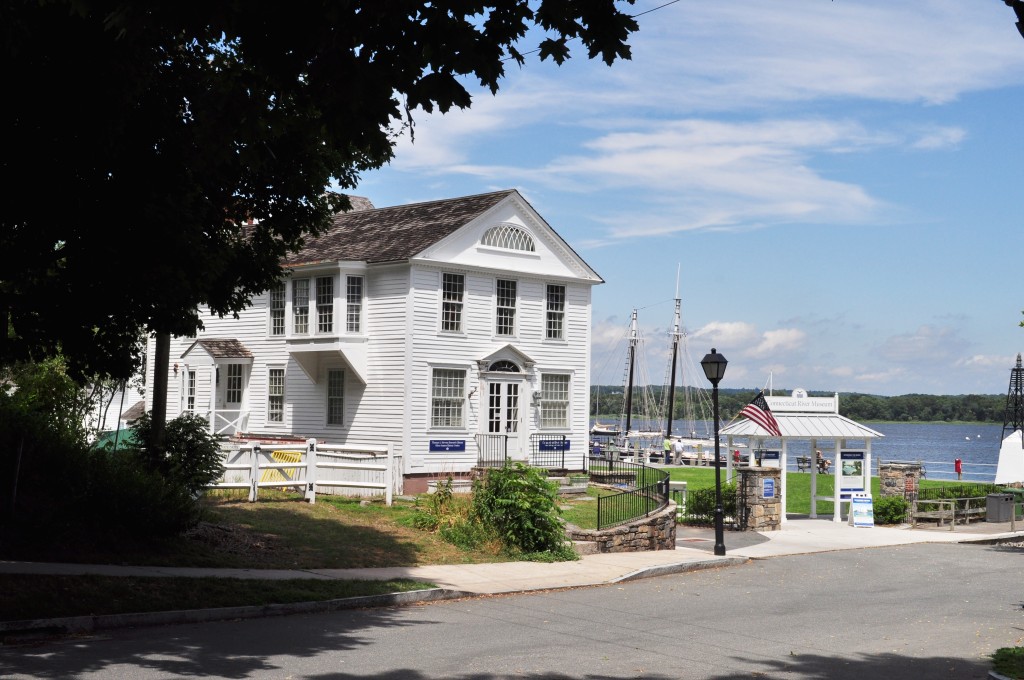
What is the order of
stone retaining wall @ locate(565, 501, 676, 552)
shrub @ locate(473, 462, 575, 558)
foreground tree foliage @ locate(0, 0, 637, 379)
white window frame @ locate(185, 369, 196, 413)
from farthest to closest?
white window frame @ locate(185, 369, 196, 413), stone retaining wall @ locate(565, 501, 676, 552), shrub @ locate(473, 462, 575, 558), foreground tree foliage @ locate(0, 0, 637, 379)

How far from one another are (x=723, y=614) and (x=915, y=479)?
21.2 meters

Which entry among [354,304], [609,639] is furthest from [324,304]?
[609,639]

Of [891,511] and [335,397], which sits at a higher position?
[335,397]

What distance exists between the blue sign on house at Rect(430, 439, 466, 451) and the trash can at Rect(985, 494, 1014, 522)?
1545 cm

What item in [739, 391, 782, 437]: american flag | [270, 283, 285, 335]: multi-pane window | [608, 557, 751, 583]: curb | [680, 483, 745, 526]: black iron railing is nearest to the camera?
[608, 557, 751, 583]: curb

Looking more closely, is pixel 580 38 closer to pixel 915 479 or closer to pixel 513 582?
pixel 513 582

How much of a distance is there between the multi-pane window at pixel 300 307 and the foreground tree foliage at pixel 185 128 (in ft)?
55.8

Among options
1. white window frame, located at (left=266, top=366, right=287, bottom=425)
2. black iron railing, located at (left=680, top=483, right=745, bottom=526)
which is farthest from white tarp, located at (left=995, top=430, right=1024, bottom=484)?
white window frame, located at (left=266, top=366, right=287, bottom=425)

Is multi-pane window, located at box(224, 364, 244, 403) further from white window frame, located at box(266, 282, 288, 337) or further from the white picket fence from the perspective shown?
the white picket fence

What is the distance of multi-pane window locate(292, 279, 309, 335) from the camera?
35031mm

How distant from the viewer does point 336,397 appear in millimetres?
34844

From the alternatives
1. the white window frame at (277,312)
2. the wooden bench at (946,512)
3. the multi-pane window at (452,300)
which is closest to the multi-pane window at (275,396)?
the white window frame at (277,312)

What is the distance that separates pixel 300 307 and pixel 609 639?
24.2 m

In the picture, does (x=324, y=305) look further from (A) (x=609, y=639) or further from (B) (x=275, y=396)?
(A) (x=609, y=639)
